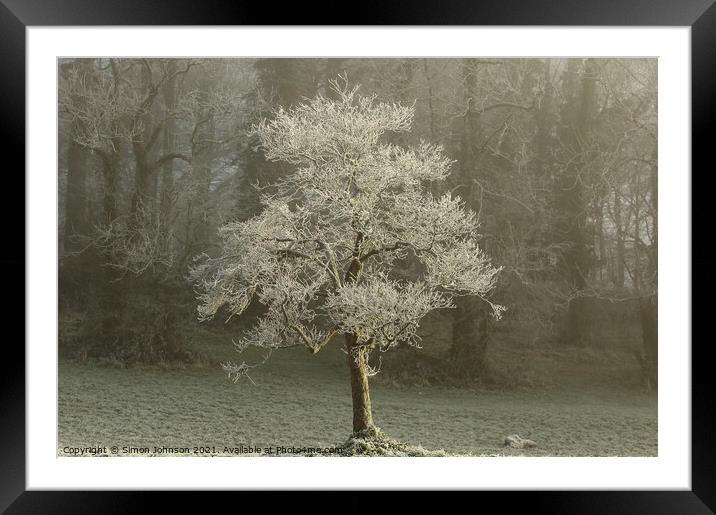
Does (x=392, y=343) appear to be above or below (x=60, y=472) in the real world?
above

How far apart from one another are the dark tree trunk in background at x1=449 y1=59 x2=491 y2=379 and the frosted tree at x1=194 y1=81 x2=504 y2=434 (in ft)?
1.89

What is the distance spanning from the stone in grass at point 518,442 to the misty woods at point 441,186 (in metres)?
0.64

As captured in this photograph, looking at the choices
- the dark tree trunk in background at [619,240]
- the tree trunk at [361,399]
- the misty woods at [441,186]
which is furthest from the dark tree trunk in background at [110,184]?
the dark tree trunk in background at [619,240]

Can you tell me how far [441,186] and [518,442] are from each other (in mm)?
2450

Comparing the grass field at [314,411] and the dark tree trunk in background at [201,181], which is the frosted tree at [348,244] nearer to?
the grass field at [314,411]

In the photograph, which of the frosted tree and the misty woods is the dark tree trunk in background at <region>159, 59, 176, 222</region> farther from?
the frosted tree

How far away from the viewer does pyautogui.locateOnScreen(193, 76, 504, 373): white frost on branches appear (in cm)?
498

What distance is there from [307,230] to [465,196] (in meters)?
1.63

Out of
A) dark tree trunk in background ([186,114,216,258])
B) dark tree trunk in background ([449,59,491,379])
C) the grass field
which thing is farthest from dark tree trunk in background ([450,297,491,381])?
dark tree trunk in background ([186,114,216,258])

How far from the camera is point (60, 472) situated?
4867 mm
